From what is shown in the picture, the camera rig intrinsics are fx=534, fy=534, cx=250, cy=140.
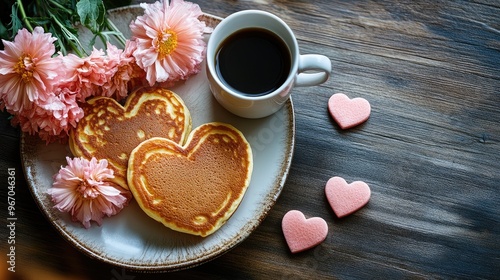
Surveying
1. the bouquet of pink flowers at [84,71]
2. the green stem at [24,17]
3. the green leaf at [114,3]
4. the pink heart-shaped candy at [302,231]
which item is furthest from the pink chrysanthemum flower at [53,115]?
the pink heart-shaped candy at [302,231]

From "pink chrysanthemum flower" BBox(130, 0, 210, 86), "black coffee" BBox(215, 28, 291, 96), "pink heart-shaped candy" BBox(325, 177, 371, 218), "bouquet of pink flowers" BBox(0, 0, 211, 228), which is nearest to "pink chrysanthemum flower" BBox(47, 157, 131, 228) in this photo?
"bouquet of pink flowers" BBox(0, 0, 211, 228)

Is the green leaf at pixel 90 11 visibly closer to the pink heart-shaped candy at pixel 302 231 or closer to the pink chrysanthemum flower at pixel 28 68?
the pink chrysanthemum flower at pixel 28 68

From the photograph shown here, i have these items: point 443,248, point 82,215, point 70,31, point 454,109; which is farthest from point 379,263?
point 70,31

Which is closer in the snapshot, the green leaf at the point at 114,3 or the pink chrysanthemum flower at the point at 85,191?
the pink chrysanthemum flower at the point at 85,191

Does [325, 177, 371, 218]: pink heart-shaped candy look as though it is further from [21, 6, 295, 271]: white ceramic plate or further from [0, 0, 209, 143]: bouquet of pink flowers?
[0, 0, 209, 143]: bouquet of pink flowers

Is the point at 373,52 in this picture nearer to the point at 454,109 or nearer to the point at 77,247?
the point at 454,109

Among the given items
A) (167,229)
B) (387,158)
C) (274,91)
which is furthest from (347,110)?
(167,229)
